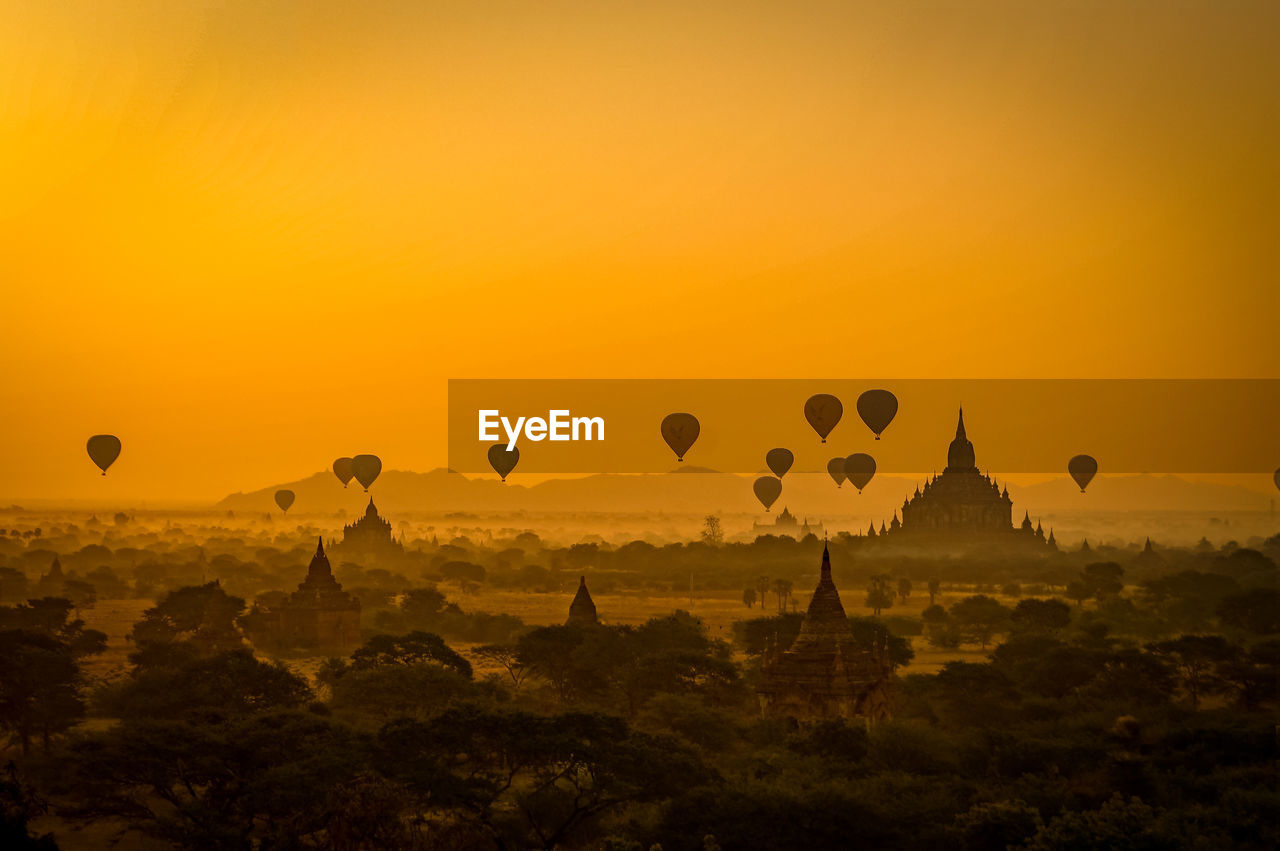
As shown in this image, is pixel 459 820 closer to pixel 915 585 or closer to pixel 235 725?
pixel 235 725

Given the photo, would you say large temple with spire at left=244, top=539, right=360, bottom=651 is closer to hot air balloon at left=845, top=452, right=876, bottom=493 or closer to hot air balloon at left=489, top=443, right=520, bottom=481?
hot air balloon at left=489, top=443, right=520, bottom=481

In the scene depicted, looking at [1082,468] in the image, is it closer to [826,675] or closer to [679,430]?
[679,430]

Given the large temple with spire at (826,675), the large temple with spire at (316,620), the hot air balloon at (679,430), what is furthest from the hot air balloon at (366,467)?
the large temple with spire at (826,675)

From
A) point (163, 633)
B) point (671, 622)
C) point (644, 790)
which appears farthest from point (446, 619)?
point (644, 790)

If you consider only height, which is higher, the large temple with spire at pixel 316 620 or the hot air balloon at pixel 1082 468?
the hot air balloon at pixel 1082 468

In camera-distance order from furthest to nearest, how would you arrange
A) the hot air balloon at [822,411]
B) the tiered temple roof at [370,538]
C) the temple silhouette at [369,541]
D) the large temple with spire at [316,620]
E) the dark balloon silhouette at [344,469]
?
the dark balloon silhouette at [344,469] < the tiered temple roof at [370,538] < the temple silhouette at [369,541] < the hot air balloon at [822,411] < the large temple with spire at [316,620]

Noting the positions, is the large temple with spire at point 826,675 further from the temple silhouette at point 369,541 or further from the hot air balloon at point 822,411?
the temple silhouette at point 369,541

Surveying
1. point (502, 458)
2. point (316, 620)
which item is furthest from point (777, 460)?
point (316, 620)
